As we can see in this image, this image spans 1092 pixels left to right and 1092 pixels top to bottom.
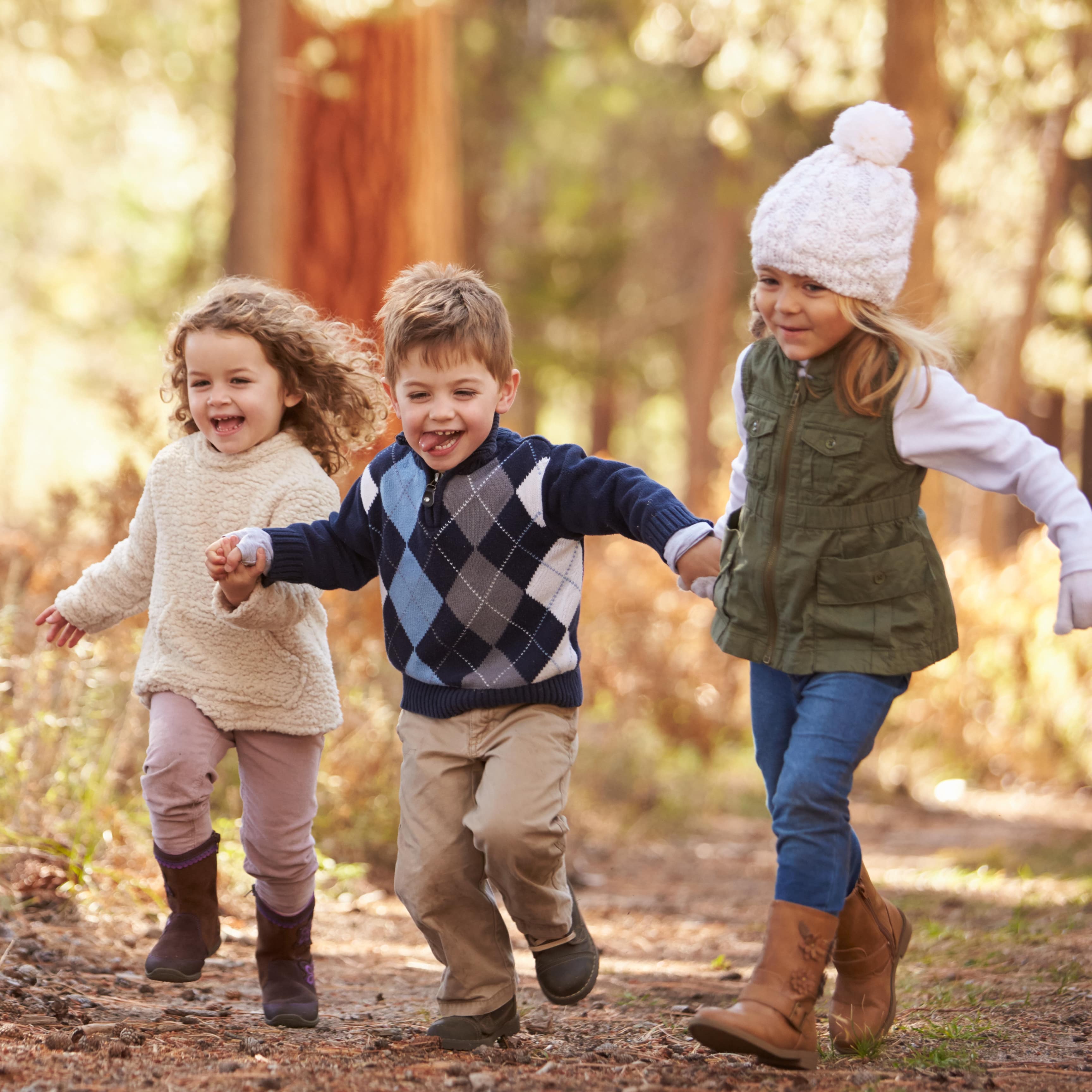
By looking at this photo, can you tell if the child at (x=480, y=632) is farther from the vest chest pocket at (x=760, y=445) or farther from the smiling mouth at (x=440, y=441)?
the vest chest pocket at (x=760, y=445)

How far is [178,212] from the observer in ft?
54.4

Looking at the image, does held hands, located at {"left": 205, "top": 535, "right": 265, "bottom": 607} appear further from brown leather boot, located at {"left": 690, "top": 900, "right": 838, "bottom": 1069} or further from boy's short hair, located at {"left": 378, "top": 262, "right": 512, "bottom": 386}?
brown leather boot, located at {"left": 690, "top": 900, "right": 838, "bottom": 1069}

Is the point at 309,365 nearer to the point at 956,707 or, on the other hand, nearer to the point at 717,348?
the point at 956,707

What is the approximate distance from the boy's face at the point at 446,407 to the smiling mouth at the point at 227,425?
534 mm

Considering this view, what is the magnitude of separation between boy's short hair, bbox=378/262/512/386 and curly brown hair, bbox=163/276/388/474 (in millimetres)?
355

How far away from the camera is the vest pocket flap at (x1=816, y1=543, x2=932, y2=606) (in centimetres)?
288

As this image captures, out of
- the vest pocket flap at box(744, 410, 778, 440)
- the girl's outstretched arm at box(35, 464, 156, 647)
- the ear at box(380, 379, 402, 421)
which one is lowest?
the girl's outstretched arm at box(35, 464, 156, 647)

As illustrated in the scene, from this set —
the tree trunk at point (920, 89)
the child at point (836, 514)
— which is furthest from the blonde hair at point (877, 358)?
the tree trunk at point (920, 89)

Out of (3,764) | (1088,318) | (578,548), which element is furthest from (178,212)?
(578,548)

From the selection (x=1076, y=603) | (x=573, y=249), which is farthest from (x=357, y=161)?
(x=573, y=249)

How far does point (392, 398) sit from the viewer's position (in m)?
3.39

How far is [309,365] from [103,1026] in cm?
168

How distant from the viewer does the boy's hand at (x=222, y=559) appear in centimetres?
321

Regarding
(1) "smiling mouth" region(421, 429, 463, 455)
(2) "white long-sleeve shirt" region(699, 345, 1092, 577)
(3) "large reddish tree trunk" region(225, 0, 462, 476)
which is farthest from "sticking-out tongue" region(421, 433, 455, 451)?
(3) "large reddish tree trunk" region(225, 0, 462, 476)
